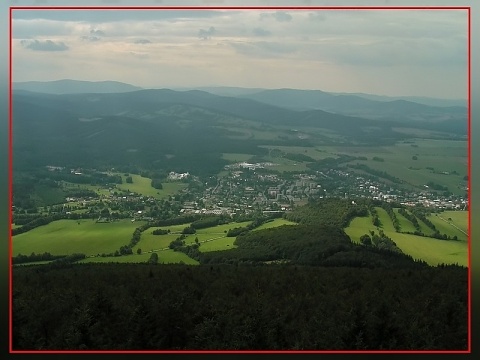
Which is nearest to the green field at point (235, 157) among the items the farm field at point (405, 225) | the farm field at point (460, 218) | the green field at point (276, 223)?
the green field at point (276, 223)

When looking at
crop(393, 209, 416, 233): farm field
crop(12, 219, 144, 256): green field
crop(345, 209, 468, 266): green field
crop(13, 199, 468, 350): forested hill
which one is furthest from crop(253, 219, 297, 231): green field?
crop(12, 219, 144, 256): green field

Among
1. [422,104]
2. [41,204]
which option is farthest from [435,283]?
[41,204]

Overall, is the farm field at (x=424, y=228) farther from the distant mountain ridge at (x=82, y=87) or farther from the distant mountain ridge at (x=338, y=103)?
the distant mountain ridge at (x=82, y=87)

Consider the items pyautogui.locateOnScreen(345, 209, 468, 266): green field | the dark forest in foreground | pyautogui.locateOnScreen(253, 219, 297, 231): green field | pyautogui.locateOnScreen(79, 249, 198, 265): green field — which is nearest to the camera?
the dark forest in foreground

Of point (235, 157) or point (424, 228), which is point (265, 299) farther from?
point (424, 228)

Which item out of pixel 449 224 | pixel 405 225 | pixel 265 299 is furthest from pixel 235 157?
pixel 449 224

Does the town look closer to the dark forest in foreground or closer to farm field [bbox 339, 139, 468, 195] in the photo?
farm field [bbox 339, 139, 468, 195]
